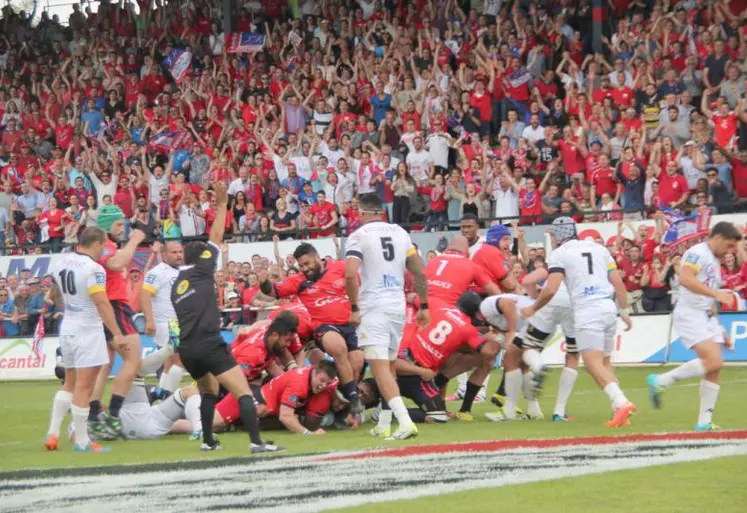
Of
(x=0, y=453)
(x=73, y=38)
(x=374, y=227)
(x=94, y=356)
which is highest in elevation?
(x=73, y=38)

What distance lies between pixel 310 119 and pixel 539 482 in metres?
20.9

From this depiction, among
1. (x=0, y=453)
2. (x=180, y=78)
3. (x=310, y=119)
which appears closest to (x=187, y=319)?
(x=0, y=453)

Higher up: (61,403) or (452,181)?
(452,181)

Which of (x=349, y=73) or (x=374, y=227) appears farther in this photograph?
(x=349, y=73)

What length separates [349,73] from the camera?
96.2 ft

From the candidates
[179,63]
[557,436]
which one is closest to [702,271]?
[557,436]

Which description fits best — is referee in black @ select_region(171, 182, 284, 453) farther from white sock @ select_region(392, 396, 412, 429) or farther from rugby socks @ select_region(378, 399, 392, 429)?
rugby socks @ select_region(378, 399, 392, 429)

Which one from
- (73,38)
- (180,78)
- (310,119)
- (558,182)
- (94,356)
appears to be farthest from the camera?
(73,38)

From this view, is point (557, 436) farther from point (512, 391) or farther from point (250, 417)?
point (250, 417)

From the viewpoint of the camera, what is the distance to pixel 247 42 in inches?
1268

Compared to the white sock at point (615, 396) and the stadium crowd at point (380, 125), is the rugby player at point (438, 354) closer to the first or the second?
the white sock at point (615, 396)

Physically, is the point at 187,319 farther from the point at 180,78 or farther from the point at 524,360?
the point at 180,78

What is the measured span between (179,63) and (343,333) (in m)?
19.5

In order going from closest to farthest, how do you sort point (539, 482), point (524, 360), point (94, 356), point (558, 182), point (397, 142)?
point (539, 482) < point (94, 356) < point (524, 360) < point (558, 182) < point (397, 142)
